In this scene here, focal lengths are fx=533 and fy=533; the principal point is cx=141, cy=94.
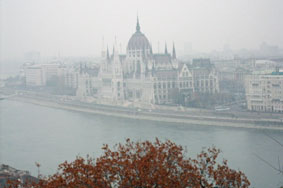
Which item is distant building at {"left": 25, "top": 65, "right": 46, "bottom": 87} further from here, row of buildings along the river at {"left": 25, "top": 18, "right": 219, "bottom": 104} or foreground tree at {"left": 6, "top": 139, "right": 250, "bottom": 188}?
foreground tree at {"left": 6, "top": 139, "right": 250, "bottom": 188}

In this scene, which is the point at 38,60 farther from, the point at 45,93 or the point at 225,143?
the point at 225,143

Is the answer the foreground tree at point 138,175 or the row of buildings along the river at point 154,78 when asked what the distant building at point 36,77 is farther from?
the foreground tree at point 138,175

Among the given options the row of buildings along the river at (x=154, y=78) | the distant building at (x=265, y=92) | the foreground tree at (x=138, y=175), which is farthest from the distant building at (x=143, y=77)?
the foreground tree at (x=138, y=175)

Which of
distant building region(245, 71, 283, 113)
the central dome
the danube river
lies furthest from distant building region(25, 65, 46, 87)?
distant building region(245, 71, 283, 113)

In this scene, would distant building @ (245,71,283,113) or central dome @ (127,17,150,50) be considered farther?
central dome @ (127,17,150,50)

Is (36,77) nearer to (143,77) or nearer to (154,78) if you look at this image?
(143,77)

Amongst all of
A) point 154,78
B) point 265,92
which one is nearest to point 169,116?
point 265,92
